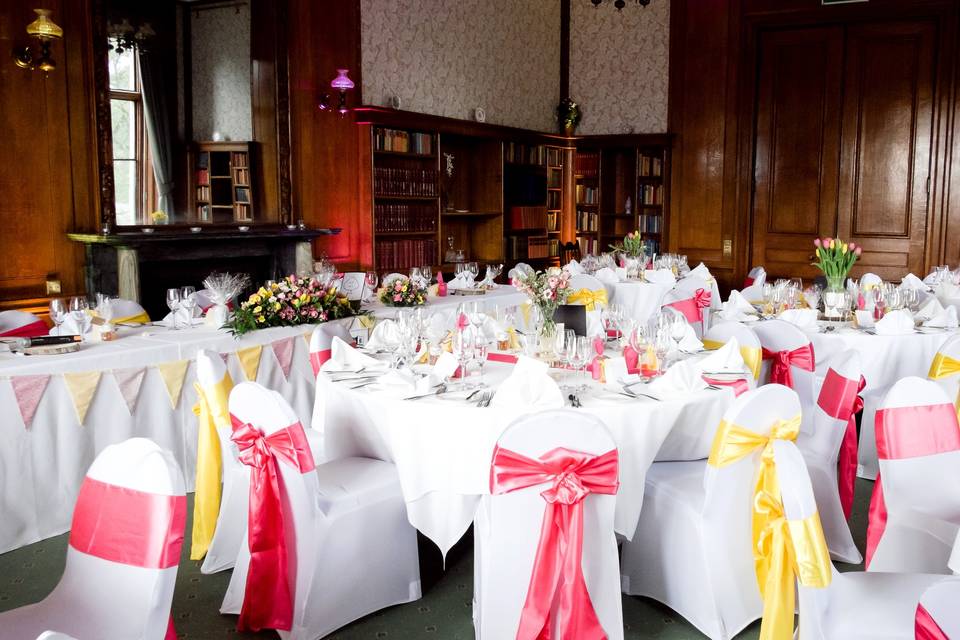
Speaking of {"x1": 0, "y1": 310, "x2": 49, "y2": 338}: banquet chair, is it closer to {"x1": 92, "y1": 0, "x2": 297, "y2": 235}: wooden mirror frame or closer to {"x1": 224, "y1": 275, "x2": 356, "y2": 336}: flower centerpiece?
{"x1": 224, "y1": 275, "x2": 356, "y2": 336}: flower centerpiece

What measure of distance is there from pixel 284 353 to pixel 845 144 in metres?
7.52

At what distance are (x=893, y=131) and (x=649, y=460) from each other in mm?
8154

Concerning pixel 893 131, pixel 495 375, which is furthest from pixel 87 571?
pixel 893 131

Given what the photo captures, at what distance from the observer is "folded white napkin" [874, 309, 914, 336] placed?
479cm

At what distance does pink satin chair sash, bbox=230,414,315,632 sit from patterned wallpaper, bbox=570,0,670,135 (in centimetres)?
910

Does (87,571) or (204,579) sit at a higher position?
(87,571)

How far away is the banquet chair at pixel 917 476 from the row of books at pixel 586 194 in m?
9.20

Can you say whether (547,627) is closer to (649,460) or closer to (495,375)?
(649,460)

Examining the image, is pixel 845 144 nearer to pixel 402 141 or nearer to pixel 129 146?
pixel 402 141

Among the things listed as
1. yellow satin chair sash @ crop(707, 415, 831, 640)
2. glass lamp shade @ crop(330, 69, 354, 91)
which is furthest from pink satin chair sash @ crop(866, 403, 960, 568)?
glass lamp shade @ crop(330, 69, 354, 91)

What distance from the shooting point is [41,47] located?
20.1ft

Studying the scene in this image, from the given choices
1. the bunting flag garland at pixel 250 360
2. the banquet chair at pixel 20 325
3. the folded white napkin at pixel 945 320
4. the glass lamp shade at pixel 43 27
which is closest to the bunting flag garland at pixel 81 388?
the bunting flag garland at pixel 250 360

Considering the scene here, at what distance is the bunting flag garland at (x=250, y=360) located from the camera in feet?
15.7

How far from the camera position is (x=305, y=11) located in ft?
26.6
